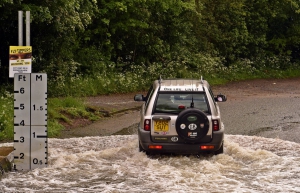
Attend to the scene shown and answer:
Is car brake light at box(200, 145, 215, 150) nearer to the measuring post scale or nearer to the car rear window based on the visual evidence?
the car rear window

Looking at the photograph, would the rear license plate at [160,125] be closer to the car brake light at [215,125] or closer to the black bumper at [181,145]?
the black bumper at [181,145]

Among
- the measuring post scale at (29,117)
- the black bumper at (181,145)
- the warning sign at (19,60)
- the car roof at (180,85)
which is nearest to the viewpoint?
the measuring post scale at (29,117)

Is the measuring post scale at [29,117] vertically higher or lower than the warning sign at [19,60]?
lower

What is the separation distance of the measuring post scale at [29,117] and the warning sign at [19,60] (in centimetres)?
58

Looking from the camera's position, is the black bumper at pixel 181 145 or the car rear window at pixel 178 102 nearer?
the black bumper at pixel 181 145

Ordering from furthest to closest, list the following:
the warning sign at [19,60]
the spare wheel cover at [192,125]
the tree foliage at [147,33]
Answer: the tree foliage at [147,33] < the warning sign at [19,60] < the spare wheel cover at [192,125]

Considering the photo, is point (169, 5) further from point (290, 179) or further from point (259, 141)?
point (290, 179)

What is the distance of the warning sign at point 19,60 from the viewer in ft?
33.8

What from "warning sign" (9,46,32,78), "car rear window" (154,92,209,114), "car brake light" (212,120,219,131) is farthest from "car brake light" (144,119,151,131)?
"warning sign" (9,46,32,78)

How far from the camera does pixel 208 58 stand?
3062 centimetres

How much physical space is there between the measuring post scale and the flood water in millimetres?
361

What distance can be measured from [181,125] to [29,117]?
2848 mm

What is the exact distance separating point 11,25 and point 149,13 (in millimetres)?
7913

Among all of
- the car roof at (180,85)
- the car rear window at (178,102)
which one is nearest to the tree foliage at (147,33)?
the car roof at (180,85)
